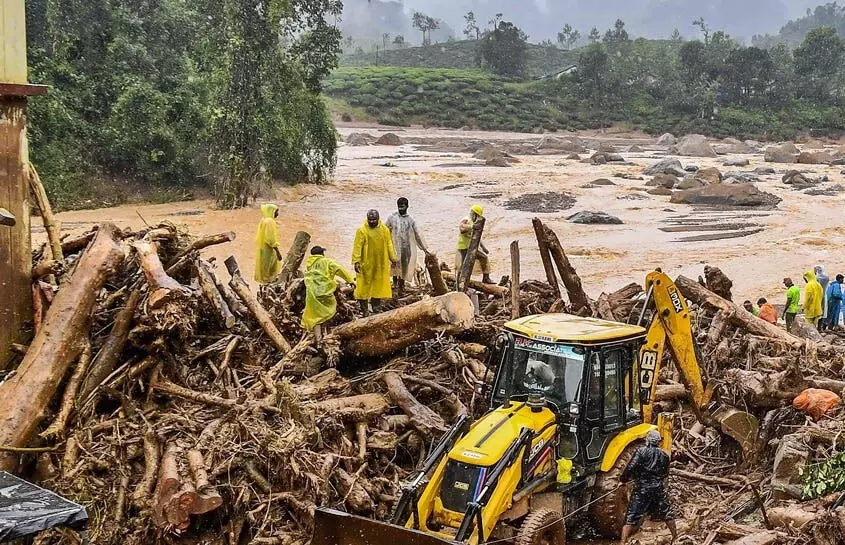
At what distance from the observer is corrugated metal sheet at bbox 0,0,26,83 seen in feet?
31.5

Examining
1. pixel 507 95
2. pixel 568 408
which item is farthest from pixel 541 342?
pixel 507 95

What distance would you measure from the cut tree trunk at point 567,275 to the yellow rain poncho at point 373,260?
2530mm

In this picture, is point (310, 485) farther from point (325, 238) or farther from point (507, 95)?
point (507, 95)

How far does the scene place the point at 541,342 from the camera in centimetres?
784

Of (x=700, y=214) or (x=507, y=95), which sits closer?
(x=700, y=214)

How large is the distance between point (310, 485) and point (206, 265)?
3.93 metres

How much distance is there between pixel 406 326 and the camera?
9820 mm

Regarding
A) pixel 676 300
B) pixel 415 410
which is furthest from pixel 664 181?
pixel 415 410

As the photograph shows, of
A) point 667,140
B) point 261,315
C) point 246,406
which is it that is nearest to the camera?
point 246,406

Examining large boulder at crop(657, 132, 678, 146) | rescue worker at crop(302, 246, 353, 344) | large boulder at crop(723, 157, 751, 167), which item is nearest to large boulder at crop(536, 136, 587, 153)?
large boulder at crop(657, 132, 678, 146)

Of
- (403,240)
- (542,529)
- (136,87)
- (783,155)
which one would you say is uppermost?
(136,87)

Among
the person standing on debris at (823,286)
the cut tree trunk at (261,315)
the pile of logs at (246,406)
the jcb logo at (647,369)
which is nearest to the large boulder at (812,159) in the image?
the person standing on debris at (823,286)

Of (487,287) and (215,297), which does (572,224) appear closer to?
(487,287)

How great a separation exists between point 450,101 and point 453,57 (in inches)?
1612
